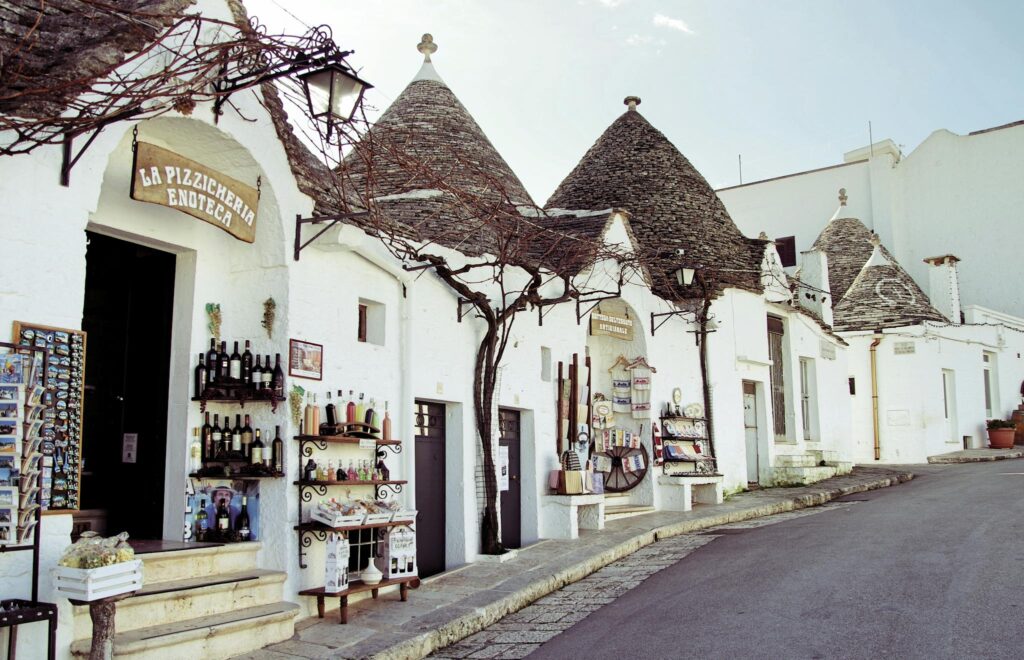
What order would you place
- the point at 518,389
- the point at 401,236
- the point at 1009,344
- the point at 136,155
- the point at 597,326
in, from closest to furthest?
1. the point at 136,155
2. the point at 401,236
3. the point at 518,389
4. the point at 597,326
5. the point at 1009,344

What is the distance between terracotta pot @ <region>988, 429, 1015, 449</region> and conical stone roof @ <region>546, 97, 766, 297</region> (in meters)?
10.0

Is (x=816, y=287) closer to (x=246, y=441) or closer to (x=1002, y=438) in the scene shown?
(x=1002, y=438)

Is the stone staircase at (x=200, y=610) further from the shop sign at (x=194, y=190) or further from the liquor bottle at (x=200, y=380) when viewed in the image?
the shop sign at (x=194, y=190)

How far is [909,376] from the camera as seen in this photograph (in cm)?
2288

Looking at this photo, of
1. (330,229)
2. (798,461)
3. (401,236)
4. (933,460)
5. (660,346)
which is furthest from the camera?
(933,460)

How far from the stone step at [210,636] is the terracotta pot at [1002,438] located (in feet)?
72.5

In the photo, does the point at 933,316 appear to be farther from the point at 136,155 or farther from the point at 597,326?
the point at 136,155

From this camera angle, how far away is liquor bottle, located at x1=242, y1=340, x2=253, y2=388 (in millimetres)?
7812

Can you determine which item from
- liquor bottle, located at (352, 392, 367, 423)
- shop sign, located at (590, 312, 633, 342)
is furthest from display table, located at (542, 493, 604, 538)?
liquor bottle, located at (352, 392, 367, 423)

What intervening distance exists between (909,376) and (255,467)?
1942 centimetres

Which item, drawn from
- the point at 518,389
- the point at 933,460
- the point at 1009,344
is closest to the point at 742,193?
the point at 1009,344

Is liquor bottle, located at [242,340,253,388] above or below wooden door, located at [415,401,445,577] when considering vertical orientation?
above

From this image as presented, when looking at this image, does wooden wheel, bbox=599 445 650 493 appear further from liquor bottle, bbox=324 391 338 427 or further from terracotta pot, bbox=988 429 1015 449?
terracotta pot, bbox=988 429 1015 449

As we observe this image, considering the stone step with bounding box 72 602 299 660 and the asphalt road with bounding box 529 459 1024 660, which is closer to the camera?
the stone step with bounding box 72 602 299 660
